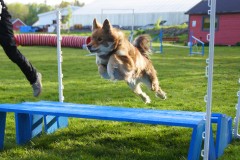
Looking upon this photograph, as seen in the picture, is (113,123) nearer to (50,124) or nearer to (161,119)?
(50,124)

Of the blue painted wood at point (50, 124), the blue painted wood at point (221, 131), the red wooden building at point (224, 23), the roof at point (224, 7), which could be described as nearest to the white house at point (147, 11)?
the roof at point (224, 7)

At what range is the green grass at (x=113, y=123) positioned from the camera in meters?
3.92

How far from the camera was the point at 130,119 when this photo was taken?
3.45 m

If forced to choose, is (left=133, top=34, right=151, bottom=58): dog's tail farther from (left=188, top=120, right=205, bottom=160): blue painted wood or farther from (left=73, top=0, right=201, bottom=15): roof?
(left=73, top=0, right=201, bottom=15): roof

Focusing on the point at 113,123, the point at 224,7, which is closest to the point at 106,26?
the point at 113,123

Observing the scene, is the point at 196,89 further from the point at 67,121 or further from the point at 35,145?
the point at 35,145

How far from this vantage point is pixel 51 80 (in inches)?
352

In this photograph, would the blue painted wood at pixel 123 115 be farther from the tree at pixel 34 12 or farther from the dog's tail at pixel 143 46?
the tree at pixel 34 12

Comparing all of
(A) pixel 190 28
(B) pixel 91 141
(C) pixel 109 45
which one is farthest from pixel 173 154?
(A) pixel 190 28

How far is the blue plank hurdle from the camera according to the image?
3.34m

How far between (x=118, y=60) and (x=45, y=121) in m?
1.36

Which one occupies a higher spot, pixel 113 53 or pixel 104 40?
pixel 104 40

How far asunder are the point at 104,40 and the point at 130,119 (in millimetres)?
1132

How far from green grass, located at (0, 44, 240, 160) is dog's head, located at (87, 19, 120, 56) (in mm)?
1117
